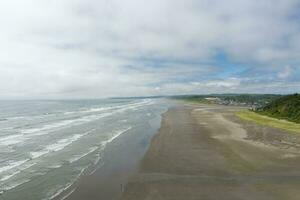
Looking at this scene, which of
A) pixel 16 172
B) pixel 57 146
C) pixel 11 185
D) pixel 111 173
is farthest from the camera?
pixel 57 146

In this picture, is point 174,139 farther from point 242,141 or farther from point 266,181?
point 266,181

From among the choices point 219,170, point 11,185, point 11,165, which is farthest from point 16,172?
point 219,170

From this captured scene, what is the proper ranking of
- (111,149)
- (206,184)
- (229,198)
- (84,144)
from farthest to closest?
1. (84,144)
2. (111,149)
3. (206,184)
4. (229,198)

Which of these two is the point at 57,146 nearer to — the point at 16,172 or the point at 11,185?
the point at 16,172

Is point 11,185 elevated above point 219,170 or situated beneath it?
situated beneath

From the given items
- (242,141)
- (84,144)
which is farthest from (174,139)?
(84,144)

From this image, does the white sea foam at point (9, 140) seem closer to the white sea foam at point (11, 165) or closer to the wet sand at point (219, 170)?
the white sea foam at point (11, 165)

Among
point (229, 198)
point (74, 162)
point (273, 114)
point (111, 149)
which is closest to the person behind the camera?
point (229, 198)

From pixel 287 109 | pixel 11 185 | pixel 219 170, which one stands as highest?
pixel 287 109

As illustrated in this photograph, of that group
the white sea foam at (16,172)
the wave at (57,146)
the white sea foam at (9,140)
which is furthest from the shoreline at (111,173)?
the white sea foam at (9,140)
